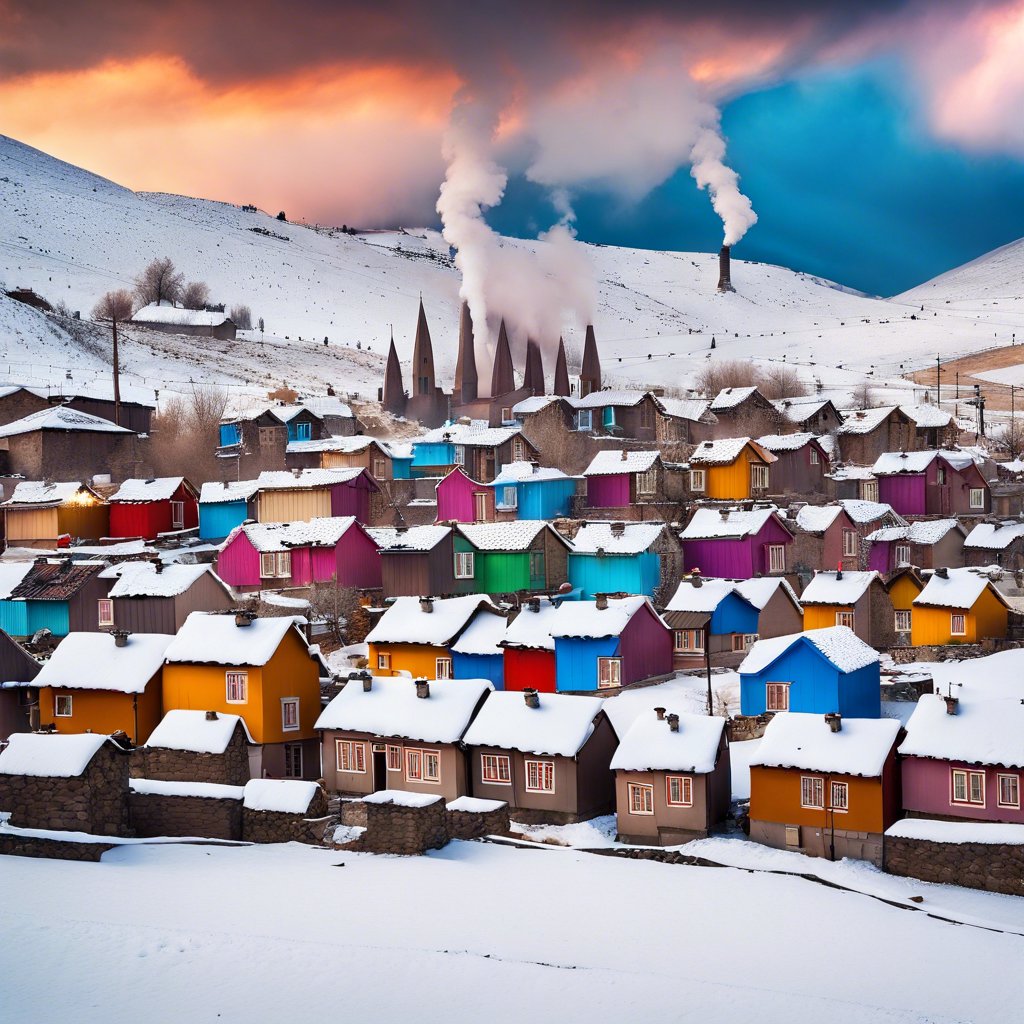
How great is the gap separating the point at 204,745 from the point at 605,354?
136315 mm

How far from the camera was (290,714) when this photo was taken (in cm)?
3800

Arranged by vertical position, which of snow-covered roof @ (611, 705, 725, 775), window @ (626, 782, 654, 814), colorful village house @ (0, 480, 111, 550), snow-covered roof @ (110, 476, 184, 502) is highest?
snow-covered roof @ (110, 476, 184, 502)

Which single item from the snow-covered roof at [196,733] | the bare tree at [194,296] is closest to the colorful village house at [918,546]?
the snow-covered roof at [196,733]

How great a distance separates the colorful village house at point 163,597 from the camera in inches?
1877

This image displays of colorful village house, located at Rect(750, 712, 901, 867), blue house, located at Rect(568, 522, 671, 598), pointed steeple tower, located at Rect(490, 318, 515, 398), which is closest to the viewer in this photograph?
colorful village house, located at Rect(750, 712, 901, 867)

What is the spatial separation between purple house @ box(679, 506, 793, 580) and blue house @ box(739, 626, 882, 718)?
1394 cm

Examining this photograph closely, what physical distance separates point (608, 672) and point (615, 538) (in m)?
11.2

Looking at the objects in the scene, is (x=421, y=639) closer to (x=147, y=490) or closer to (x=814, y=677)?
(x=814, y=677)

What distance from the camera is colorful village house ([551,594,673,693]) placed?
41719 mm

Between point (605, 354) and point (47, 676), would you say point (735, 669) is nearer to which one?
point (47, 676)

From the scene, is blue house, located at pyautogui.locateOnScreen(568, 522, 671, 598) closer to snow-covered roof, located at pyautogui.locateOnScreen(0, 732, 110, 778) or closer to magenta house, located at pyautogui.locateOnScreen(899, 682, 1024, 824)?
magenta house, located at pyautogui.locateOnScreen(899, 682, 1024, 824)

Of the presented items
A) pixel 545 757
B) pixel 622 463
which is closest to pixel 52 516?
pixel 622 463

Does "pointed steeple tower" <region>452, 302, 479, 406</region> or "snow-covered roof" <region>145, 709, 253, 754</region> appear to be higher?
"pointed steeple tower" <region>452, 302, 479, 406</region>

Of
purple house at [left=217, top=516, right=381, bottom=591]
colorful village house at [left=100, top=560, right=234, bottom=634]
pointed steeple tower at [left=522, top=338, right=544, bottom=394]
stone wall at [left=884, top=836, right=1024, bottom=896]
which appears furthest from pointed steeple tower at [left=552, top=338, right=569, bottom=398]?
stone wall at [left=884, top=836, right=1024, bottom=896]
